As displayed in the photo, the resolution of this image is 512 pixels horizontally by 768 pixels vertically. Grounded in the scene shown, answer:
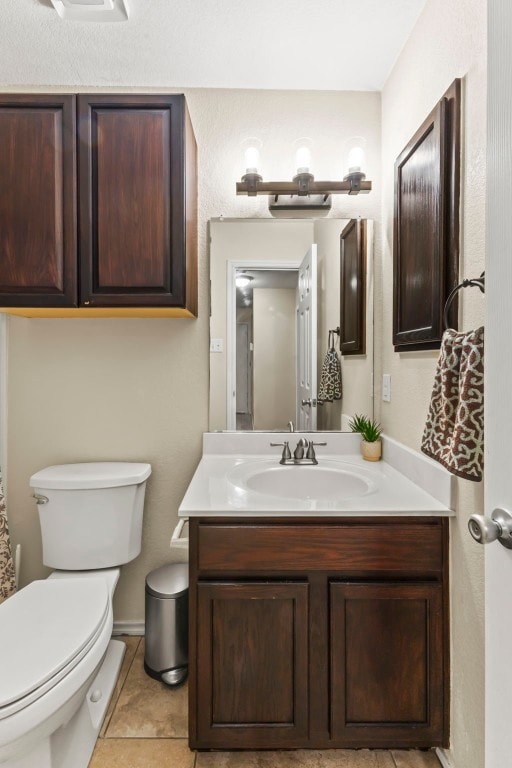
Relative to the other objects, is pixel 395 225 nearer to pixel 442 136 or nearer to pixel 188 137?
pixel 442 136

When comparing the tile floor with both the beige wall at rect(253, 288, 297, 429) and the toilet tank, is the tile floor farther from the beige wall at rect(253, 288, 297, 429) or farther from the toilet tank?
the beige wall at rect(253, 288, 297, 429)

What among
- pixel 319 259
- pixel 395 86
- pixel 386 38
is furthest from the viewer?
pixel 319 259

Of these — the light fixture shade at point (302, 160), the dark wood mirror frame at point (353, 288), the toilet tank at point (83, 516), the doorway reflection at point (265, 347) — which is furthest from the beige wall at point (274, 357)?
the toilet tank at point (83, 516)

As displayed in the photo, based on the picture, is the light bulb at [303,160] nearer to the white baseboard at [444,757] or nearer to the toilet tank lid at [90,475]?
the toilet tank lid at [90,475]

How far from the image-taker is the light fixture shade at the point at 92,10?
1.46m

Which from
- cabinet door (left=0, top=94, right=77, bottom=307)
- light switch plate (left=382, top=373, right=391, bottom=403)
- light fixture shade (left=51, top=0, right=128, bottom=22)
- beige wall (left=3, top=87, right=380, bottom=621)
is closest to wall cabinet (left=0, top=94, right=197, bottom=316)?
cabinet door (left=0, top=94, right=77, bottom=307)

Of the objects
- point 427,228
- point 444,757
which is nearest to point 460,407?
point 427,228

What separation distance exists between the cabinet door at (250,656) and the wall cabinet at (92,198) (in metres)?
1.03

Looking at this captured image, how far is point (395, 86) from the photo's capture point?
69.8 inches

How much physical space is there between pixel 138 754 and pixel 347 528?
39.2 inches

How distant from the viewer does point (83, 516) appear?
1742 mm

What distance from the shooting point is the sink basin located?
5.53 feet

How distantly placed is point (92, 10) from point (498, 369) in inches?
68.7

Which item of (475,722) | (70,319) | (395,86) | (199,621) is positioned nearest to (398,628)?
(475,722)
